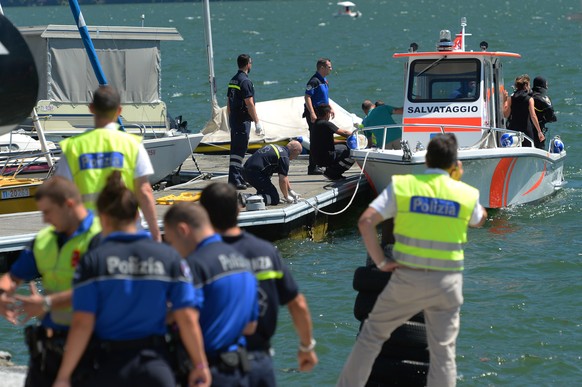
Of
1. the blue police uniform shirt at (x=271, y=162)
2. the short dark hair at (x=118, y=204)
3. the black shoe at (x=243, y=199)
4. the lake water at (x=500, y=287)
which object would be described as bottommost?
the lake water at (x=500, y=287)

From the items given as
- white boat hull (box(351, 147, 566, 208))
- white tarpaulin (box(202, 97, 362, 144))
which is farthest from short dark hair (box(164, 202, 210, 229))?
white tarpaulin (box(202, 97, 362, 144))

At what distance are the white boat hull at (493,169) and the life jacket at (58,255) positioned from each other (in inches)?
366

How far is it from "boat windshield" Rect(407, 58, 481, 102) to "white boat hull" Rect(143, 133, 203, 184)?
10.3 ft

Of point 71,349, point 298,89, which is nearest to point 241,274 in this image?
point 71,349

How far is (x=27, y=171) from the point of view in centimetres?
1549

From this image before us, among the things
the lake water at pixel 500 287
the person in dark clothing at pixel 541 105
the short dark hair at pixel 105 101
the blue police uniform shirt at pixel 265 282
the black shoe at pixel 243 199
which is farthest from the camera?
the person in dark clothing at pixel 541 105

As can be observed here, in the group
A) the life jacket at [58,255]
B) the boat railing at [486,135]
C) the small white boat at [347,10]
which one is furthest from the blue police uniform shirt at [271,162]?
the small white boat at [347,10]

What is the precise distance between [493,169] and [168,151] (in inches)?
173

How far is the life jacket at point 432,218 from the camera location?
6.45 m

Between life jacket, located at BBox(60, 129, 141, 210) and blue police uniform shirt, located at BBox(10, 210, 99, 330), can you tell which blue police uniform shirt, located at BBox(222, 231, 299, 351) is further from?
life jacket, located at BBox(60, 129, 141, 210)

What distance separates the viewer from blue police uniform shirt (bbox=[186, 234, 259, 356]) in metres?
5.11

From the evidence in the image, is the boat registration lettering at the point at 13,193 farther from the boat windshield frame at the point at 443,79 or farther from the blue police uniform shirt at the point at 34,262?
the blue police uniform shirt at the point at 34,262

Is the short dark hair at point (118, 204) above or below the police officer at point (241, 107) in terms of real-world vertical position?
above

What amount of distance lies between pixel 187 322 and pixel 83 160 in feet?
6.94
